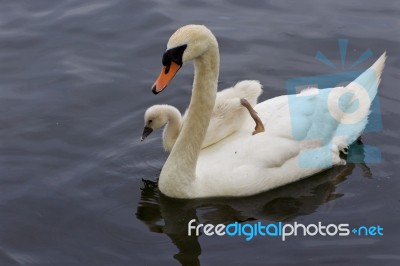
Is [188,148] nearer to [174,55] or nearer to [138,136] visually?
[174,55]

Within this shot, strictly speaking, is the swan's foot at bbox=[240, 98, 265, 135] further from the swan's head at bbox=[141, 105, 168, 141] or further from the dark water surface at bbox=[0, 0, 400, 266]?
the swan's head at bbox=[141, 105, 168, 141]

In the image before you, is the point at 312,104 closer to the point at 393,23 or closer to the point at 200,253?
the point at 200,253

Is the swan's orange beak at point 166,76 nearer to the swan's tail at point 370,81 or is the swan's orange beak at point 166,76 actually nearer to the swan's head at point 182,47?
the swan's head at point 182,47

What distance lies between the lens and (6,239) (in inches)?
335

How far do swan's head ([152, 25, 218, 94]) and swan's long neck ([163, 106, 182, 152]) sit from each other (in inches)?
54.1

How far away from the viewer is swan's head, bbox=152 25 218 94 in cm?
805

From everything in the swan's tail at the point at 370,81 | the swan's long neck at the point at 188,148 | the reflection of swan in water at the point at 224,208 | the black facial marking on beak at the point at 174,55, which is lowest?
the reflection of swan in water at the point at 224,208

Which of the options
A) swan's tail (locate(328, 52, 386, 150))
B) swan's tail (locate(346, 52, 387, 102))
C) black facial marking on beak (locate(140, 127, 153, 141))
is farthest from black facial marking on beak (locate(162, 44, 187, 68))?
swan's tail (locate(346, 52, 387, 102))

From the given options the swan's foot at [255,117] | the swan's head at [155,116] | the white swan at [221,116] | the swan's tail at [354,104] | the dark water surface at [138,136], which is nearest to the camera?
the dark water surface at [138,136]

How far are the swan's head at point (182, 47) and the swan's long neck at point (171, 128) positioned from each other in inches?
54.1

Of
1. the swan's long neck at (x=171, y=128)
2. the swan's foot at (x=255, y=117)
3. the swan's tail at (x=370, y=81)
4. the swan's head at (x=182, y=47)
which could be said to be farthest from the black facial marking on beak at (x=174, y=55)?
the swan's tail at (x=370, y=81)

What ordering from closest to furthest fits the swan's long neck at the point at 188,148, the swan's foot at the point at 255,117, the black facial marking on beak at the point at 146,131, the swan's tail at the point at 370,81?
the swan's long neck at the point at 188,148, the swan's foot at the point at 255,117, the black facial marking on beak at the point at 146,131, the swan's tail at the point at 370,81

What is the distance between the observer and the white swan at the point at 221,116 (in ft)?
30.5

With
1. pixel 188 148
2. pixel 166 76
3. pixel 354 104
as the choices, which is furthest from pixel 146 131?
pixel 354 104
